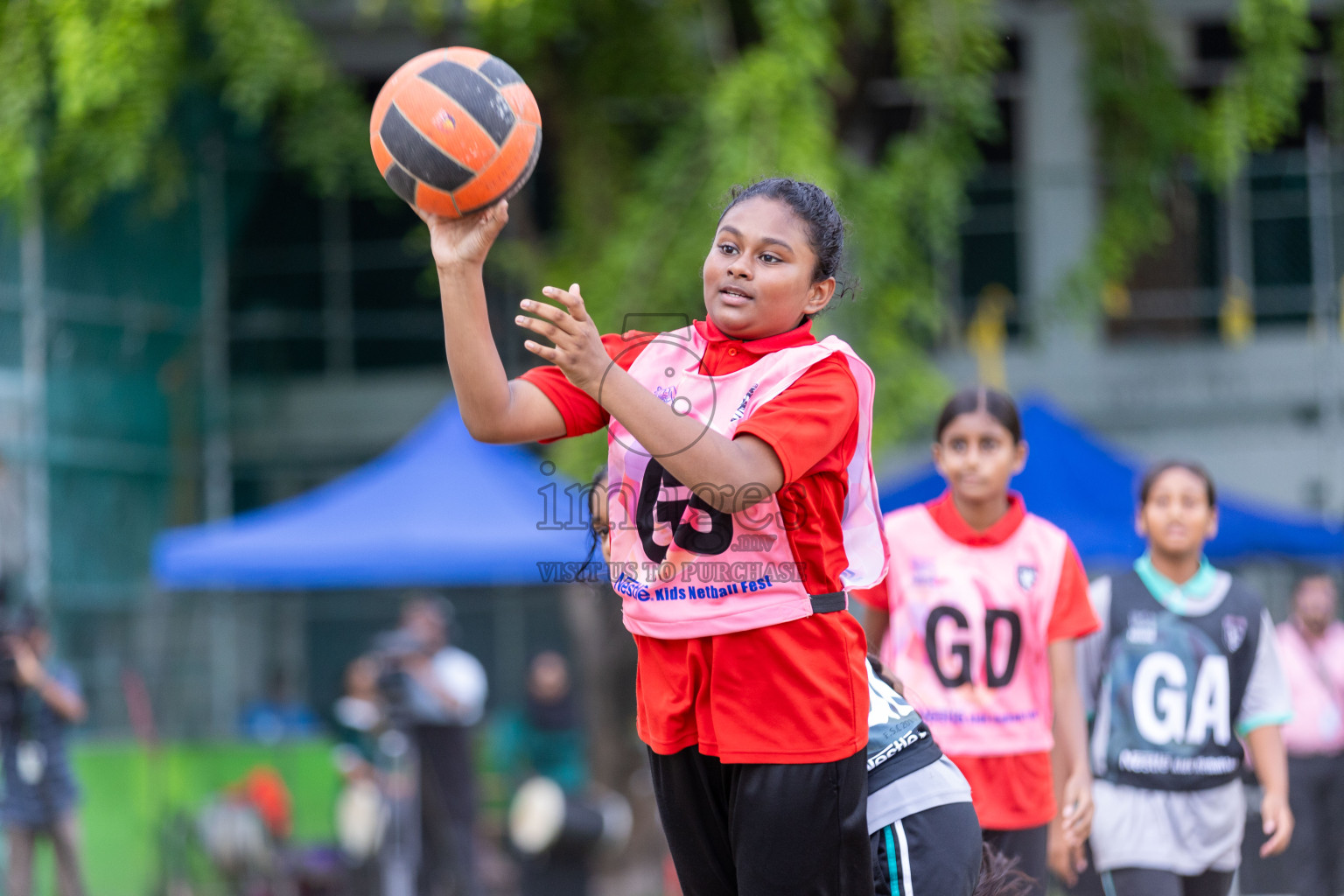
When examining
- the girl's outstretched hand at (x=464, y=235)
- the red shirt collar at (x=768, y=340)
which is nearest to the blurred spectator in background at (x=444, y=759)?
the red shirt collar at (x=768, y=340)

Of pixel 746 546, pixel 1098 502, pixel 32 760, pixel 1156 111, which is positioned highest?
pixel 1156 111

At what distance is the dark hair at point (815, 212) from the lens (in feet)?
8.84

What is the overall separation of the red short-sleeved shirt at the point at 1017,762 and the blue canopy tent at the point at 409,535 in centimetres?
A: 422

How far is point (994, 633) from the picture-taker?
446 centimetres

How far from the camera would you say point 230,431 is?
1454 cm

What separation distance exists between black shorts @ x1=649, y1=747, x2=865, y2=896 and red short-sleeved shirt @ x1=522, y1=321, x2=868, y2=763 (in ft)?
0.12

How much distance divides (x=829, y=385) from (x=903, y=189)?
268 inches

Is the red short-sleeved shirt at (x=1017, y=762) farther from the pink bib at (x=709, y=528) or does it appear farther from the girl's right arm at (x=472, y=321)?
the girl's right arm at (x=472, y=321)

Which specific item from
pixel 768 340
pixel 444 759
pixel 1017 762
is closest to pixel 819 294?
pixel 768 340

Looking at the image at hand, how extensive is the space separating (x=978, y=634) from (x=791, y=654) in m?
2.07

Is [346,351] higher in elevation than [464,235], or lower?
higher

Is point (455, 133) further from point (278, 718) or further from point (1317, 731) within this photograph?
point (278, 718)

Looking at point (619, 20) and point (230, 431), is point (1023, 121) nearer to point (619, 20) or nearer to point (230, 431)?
point (619, 20)

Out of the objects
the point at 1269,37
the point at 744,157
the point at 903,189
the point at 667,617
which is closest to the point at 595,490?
the point at 667,617
